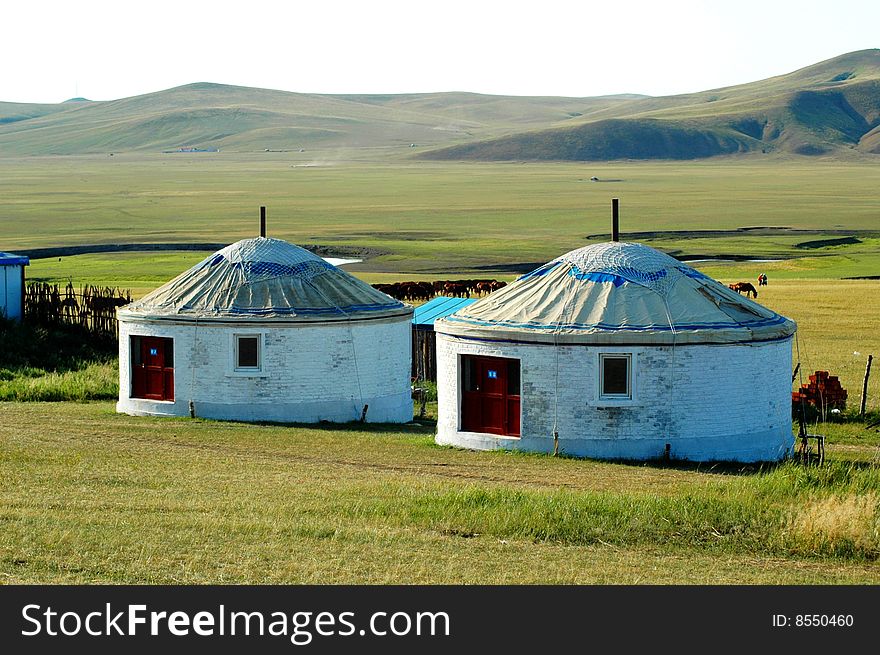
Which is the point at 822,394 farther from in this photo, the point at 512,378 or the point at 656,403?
the point at 512,378

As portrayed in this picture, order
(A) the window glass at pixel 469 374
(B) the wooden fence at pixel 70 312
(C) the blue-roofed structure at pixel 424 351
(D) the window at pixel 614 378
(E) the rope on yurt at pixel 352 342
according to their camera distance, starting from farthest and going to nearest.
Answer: (B) the wooden fence at pixel 70 312 → (C) the blue-roofed structure at pixel 424 351 → (E) the rope on yurt at pixel 352 342 → (A) the window glass at pixel 469 374 → (D) the window at pixel 614 378

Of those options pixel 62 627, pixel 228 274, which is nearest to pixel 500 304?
pixel 228 274

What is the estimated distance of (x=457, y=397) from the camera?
22672mm

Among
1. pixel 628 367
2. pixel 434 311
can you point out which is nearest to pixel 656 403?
pixel 628 367

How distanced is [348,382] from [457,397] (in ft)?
12.0

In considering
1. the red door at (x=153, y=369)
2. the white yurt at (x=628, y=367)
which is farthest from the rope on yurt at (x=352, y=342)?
the white yurt at (x=628, y=367)

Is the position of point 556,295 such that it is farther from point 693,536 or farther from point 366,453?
point 693,536

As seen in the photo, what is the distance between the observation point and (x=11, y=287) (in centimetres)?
3434

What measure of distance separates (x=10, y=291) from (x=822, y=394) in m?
18.7

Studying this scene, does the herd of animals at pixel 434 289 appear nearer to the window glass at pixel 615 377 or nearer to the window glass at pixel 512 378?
the window glass at pixel 512 378

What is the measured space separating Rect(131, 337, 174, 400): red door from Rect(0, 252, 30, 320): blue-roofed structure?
890 cm

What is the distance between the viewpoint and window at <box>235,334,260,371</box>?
25361 millimetres

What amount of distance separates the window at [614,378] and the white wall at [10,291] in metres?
17.5

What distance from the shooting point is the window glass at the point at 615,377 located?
21516mm
